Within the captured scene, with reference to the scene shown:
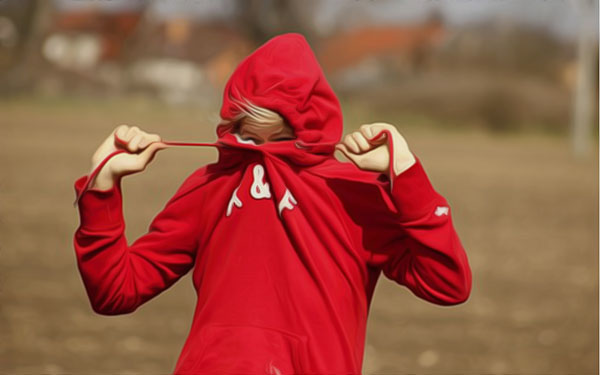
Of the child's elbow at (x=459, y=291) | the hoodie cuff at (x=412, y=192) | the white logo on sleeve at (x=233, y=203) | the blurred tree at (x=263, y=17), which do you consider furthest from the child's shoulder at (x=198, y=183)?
the blurred tree at (x=263, y=17)

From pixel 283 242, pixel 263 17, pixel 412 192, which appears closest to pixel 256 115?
pixel 283 242

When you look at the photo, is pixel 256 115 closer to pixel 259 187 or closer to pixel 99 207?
pixel 259 187

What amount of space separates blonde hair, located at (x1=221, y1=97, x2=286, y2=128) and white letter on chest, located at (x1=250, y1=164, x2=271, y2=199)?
0.12 meters

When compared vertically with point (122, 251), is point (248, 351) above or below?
below

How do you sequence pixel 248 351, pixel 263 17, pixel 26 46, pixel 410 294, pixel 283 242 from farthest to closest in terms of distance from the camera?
pixel 263 17 < pixel 26 46 < pixel 410 294 < pixel 283 242 < pixel 248 351

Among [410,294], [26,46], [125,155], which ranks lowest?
[410,294]

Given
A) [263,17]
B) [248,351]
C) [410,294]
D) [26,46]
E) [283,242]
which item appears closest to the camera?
[248,351]

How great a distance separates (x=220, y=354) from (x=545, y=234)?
8.97 meters

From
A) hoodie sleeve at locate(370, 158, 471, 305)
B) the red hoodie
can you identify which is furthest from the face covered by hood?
hoodie sleeve at locate(370, 158, 471, 305)

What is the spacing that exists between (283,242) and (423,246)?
348mm

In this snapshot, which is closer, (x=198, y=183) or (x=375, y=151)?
(x=375, y=151)

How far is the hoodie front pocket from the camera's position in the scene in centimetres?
213

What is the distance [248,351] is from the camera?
2154 millimetres

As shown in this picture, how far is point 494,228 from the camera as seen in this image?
10.8m
